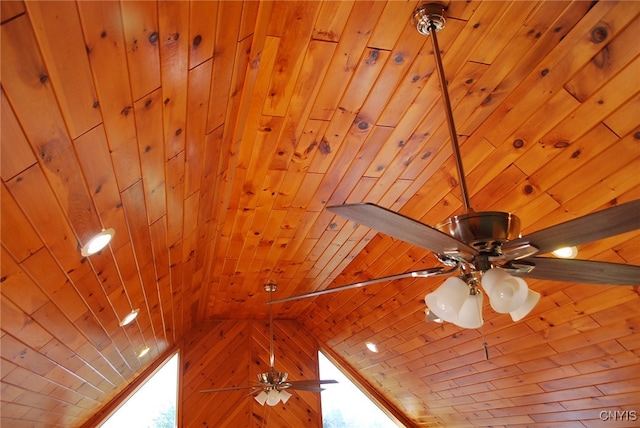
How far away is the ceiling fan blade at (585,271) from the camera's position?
4.55 ft

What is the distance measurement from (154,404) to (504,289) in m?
4.95

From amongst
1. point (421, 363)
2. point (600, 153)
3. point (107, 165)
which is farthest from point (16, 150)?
point (421, 363)

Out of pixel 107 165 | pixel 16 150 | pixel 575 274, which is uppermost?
pixel 107 165

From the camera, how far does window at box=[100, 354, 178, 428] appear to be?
5055 millimetres

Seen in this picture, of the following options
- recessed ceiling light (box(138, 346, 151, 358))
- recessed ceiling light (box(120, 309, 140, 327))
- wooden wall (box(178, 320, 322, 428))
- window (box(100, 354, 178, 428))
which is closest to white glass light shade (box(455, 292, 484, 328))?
recessed ceiling light (box(120, 309, 140, 327))

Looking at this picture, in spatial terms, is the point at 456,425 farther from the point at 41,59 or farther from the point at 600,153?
the point at 41,59

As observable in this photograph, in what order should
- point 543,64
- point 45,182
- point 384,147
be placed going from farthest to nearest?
point 384,147, point 543,64, point 45,182

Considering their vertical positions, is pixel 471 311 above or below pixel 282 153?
below

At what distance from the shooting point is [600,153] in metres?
2.02

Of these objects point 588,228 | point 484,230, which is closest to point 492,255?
point 484,230

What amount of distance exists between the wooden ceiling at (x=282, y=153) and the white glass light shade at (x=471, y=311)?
3.05ft

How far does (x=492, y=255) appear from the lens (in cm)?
138

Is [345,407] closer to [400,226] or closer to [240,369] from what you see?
[240,369]

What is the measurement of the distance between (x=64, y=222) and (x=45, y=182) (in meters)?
0.27
